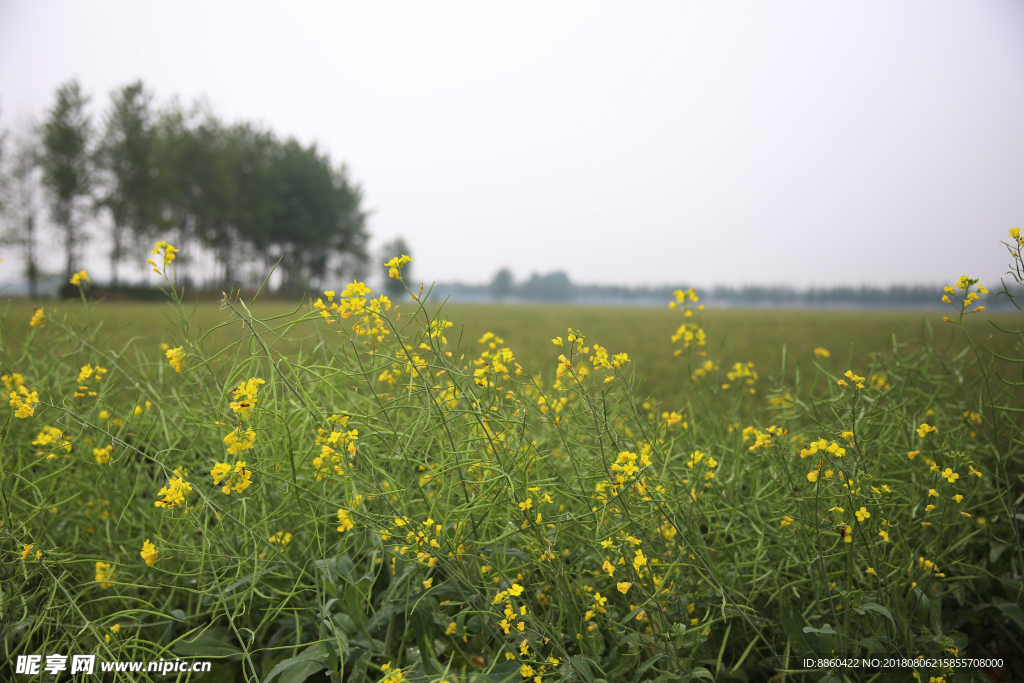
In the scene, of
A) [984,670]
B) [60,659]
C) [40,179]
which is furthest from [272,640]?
[40,179]

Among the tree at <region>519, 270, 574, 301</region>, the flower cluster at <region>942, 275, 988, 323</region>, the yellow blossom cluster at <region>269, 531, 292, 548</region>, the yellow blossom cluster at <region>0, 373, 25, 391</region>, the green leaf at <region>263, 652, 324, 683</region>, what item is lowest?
the green leaf at <region>263, 652, 324, 683</region>

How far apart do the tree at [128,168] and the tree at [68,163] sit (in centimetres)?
74

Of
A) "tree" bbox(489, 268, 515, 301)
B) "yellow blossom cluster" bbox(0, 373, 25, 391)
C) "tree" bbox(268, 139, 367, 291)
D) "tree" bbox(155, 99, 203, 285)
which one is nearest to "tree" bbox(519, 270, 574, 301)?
"tree" bbox(489, 268, 515, 301)

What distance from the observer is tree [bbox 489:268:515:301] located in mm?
87750

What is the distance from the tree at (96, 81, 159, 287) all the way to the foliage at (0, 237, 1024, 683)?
30205 mm

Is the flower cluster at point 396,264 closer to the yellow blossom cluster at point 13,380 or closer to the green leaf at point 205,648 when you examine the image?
the green leaf at point 205,648

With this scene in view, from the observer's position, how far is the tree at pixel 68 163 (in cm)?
2316

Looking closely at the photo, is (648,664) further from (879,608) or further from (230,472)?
(230,472)

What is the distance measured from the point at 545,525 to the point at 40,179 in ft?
105

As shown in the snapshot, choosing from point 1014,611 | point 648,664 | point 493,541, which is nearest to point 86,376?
point 493,541

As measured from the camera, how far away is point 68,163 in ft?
77.7

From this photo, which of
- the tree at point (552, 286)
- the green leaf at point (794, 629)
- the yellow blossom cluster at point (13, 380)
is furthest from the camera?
the tree at point (552, 286)

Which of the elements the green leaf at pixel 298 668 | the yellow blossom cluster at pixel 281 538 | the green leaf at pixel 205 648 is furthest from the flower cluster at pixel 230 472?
the green leaf at pixel 205 648

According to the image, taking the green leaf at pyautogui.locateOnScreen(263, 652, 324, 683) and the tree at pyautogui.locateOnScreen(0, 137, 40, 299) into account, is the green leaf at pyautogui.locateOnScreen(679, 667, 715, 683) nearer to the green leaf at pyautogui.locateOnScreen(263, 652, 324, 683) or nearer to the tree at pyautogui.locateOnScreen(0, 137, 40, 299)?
the green leaf at pyautogui.locateOnScreen(263, 652, 324, 683)
